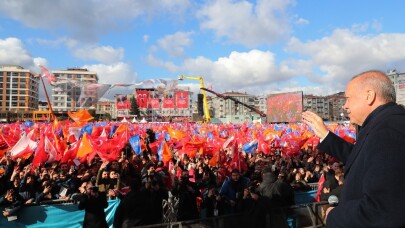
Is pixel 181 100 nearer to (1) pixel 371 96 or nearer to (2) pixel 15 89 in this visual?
(1) pixel 371 96

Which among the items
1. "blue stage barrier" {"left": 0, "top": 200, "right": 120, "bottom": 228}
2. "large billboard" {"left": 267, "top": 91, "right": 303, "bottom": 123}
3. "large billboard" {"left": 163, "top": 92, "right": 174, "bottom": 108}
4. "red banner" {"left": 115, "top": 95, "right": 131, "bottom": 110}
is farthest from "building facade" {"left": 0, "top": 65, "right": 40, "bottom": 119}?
"blue stage barrier" {"left": 0, "top": 200, "right": 120, "bottom": 228}

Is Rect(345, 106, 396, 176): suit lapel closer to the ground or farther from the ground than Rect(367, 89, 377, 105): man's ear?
closer to the ground

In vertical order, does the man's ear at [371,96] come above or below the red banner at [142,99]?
below

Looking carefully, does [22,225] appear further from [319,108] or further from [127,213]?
[319,108]

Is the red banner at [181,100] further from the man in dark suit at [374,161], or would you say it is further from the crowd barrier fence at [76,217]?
the man in dark suit at [374,161]

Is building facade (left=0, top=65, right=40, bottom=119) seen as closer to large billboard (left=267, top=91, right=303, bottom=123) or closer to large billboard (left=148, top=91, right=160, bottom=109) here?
large billboard (left=148, top=91, right=160, bottom=109)

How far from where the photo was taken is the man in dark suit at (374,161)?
1.45 meters

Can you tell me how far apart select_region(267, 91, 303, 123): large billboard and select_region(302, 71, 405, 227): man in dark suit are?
63453mm

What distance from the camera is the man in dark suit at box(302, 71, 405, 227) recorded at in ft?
4.76

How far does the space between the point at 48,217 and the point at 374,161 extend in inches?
273

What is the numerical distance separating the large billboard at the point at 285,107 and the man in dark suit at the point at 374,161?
63.5 metres

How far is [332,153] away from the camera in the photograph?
8.27 feet

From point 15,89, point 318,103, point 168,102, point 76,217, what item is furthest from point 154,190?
point 318,103

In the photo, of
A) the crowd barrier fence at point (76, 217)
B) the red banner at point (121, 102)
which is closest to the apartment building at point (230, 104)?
the red banner at point (121, 102)
